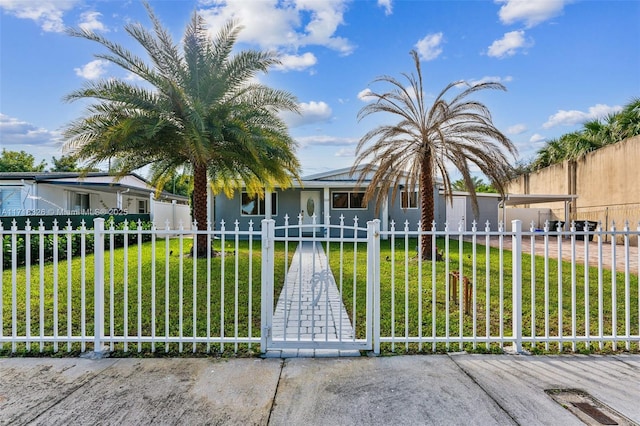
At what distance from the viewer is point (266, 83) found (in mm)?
10062

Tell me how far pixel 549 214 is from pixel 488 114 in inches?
690

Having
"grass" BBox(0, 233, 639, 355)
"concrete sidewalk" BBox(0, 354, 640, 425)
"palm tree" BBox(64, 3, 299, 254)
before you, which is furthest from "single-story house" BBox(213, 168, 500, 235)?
"concrete sidewalk" BBox(0, 354, 640, 425)

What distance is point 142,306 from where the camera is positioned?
19.2ft

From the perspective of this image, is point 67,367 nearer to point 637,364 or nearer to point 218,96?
point 637,364

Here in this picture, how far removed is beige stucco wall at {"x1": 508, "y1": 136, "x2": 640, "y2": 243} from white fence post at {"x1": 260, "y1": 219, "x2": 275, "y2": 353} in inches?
530

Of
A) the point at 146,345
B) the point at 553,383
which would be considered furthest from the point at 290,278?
the point at 553,383

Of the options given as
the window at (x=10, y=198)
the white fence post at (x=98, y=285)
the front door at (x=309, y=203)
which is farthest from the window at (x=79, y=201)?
the white fence post at (x=98, y=285)

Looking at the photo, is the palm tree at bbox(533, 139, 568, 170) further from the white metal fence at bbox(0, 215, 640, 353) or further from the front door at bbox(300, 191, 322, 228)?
the front door at bbox(300, 191, 322, 228)

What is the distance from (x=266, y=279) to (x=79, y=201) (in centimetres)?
2005

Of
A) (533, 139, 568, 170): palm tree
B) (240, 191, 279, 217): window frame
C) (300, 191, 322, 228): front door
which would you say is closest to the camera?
(240, 191, 279, 217): window frame

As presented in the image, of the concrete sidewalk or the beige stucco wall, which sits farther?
the beige stucco wall

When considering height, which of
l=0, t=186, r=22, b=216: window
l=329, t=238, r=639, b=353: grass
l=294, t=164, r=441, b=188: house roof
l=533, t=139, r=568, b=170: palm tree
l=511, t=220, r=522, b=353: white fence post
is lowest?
l=329, t=238, r=639, b=353: grass

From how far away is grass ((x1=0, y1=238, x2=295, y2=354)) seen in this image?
387 centimetres

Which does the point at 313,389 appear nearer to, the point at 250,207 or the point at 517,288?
the point at 517,288
